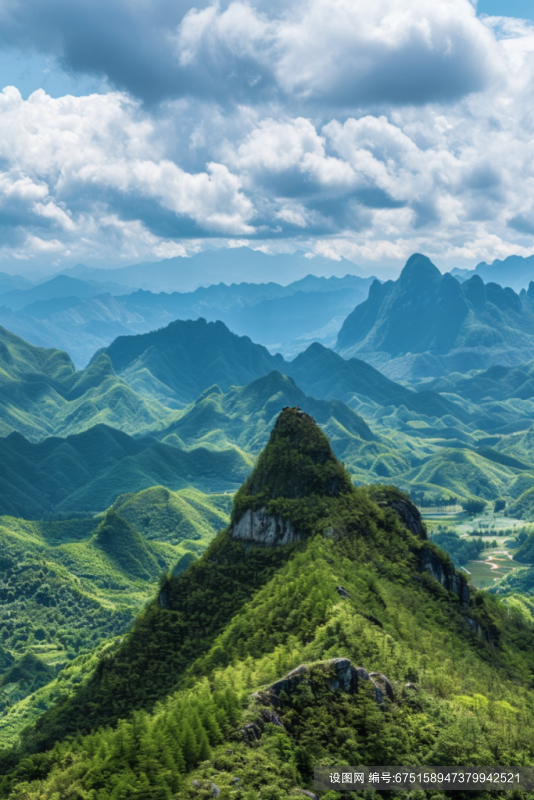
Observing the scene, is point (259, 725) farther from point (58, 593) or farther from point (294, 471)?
point (58, 593)

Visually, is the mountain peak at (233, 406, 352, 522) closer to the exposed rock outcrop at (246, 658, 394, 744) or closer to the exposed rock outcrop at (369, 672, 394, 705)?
the exposed rock outcrop at (369, 672, 394, 705)

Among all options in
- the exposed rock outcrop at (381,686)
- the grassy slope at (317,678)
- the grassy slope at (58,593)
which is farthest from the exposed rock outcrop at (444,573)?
the grassy slope at (58,593)

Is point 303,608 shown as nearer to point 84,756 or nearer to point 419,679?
point 419,679

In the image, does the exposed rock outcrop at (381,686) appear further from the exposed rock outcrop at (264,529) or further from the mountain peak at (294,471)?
the mountain peak at (294,471)

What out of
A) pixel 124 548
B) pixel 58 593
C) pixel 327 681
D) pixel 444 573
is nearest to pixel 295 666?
pixel 327 681

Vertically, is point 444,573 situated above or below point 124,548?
above

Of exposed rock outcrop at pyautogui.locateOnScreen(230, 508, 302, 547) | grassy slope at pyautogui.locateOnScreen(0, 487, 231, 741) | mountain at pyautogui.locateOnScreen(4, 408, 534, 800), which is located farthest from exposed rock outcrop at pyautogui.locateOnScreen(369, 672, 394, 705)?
grassy slope at pyautogui.locateOnScreen(0, 487, 231, 741)
